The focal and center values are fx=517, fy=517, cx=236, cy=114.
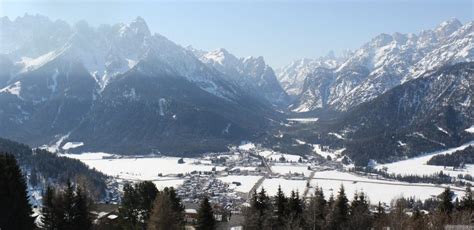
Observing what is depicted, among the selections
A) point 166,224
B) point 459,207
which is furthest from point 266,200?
point 459,207

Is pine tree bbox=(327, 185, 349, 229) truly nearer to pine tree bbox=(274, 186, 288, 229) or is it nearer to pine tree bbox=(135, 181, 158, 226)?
pine tree bbox=(274, 186, 288, 229)

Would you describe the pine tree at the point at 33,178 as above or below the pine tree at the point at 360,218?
above

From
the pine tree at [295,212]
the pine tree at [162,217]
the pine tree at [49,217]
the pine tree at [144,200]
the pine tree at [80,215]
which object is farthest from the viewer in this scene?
the pine tree at [144,200]

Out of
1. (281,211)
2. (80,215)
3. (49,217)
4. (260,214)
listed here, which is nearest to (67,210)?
(80,215)

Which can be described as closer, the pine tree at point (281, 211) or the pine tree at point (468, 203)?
the pine tree at point (281, 211)

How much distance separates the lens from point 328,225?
69.2m

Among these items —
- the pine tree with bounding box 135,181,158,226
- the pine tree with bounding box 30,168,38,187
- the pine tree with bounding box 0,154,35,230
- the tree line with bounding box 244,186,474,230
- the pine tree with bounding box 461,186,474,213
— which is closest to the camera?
the pine tree with bounding box 0,154,35,230

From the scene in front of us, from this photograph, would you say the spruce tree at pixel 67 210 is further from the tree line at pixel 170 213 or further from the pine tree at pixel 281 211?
the pine tree at pixel 281 211

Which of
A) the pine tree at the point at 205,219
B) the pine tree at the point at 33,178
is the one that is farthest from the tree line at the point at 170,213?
the pine tree at the point at 33,178

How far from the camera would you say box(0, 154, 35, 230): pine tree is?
157 ft

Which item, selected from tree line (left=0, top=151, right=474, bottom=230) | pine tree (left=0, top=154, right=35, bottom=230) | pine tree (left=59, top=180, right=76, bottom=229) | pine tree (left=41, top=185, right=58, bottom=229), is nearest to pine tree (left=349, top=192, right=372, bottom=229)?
tree line (left=0, top=151, right=474, bottom=230)

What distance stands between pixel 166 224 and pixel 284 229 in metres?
16.4

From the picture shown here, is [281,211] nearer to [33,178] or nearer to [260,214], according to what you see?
[260,214]

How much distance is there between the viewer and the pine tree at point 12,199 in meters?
48.0
